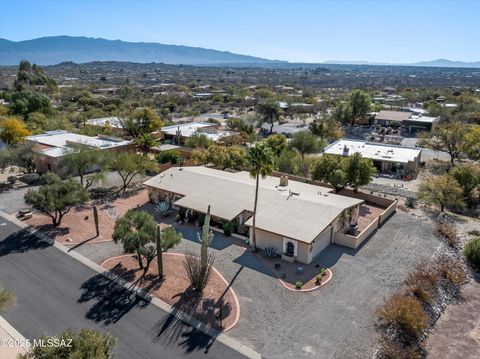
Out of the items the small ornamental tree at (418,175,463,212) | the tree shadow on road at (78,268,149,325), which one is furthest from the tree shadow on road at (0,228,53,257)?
the small ornamental tree at (418,175,463,212)

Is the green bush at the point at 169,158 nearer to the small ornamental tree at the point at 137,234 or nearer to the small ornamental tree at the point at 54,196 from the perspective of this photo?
the small ornamental tree at the point at 54,196

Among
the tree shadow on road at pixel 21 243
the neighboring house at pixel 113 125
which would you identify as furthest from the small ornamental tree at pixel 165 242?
the neighboring house at pixel 113 125

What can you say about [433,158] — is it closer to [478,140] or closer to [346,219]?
[478,140]

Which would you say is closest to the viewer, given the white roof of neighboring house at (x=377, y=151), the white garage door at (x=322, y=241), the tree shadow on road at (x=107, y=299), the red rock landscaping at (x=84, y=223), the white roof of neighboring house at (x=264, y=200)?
the tree shadow on road at (x=107, y=299)

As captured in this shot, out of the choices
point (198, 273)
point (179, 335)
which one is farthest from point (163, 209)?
point (179, 335)

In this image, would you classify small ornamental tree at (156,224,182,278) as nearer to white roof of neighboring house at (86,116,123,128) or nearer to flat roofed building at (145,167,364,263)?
flat roofed building at (145,167,364,263)

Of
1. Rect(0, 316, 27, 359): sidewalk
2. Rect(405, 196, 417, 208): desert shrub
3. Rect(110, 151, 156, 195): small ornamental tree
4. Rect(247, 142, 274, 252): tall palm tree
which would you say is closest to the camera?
Rect(0, 316, 27, 359): sidewalk
